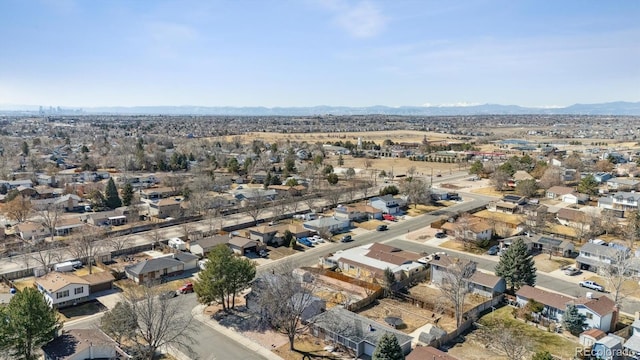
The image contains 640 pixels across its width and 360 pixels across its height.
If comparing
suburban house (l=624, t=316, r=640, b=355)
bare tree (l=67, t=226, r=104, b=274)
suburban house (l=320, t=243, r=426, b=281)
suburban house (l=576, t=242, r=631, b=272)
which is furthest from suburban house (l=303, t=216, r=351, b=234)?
suburban house (l=624, t=316, r=640, b=355)

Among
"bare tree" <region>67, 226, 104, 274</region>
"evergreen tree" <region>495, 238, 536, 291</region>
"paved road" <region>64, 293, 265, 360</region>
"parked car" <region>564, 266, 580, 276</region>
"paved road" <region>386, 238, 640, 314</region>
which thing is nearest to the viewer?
"paved road" <region>64, 293, 265, 360</region>

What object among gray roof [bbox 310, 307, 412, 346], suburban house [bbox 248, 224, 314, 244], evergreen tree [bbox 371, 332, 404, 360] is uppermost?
evergreen tree [bbox 371, 332, 404, 360]

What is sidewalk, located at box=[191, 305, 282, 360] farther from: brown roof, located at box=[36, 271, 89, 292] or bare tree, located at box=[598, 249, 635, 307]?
bare tree, located at box=[598, 249, 635, 307]

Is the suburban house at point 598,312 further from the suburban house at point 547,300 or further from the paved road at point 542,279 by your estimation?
the paved road at point 542,279

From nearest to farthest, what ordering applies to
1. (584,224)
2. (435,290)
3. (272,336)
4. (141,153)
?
1. (272,336)
2. (435,290)
3. (584,224)
4. (141,153)

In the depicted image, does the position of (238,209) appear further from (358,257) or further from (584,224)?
(584,224)

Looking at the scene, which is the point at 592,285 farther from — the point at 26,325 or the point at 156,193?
the point at 156,193

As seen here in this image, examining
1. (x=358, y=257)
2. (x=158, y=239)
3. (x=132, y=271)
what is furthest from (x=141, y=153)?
(x=358, y=257)
